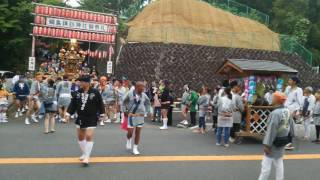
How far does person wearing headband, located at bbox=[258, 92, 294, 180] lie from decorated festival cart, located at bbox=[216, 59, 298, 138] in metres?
5.60

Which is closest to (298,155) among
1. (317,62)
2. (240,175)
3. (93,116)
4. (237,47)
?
(240,175)

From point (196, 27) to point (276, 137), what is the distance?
30249mm

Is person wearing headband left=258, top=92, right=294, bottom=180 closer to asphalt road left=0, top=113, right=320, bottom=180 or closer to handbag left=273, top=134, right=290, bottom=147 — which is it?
handbag left=273, top=134, right=290, bottom=147

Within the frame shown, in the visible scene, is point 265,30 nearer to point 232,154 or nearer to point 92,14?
point 92,14

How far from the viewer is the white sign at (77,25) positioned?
24.2 m

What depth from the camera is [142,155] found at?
1015 cm

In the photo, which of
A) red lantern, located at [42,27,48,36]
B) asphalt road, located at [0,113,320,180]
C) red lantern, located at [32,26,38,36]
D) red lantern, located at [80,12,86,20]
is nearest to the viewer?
asphalt road, located at [0,113,320,180]

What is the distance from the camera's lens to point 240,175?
336 inches

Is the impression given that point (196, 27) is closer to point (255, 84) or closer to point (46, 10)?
point (46, 10)

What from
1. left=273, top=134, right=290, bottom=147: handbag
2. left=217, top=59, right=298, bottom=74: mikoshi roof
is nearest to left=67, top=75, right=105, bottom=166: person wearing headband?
left=273, top=134, right=290, bottom=147: handbag

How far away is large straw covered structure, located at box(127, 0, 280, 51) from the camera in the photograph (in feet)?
108

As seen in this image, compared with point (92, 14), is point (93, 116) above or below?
below

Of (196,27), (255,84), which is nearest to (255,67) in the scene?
(255,84)

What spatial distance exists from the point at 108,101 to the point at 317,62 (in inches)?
1249
